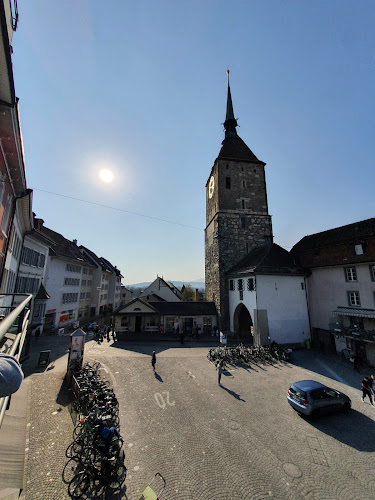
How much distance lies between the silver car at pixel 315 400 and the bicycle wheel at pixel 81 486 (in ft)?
28.9

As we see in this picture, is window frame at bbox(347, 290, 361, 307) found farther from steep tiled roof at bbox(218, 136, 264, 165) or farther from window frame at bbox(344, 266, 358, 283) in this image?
steep tiled roof at bbox(218, 136, 264, 165)

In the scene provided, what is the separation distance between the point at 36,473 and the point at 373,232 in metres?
25.2

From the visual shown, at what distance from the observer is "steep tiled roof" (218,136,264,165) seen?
3462 centimetres

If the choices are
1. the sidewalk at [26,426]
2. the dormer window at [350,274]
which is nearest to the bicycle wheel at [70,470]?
the sidewalk at [26,426]

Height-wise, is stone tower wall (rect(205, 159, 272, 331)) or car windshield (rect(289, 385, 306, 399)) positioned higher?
stone tower wall (rect(205, 159, 272, 331))

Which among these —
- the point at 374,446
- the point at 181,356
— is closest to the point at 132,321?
the point at 181,356

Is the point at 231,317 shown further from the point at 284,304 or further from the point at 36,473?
the point at 36,473

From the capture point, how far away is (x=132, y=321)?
92.5 feet

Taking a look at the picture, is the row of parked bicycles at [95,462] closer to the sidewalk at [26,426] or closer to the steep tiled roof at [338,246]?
the sidewalk at [26,426]

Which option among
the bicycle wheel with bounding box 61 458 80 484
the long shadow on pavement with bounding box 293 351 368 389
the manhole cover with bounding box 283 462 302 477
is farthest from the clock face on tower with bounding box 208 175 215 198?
the bicycle wheel with bounding box 61 458 80 484

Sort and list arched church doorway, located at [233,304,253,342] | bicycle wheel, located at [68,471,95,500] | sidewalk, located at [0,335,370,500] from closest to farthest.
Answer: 1. bicycle wheel, located at [68,471,95,500]
2. sidewalk, located at [0,335,370,500]
3. arched church doorway, located at [233,304,253,342]

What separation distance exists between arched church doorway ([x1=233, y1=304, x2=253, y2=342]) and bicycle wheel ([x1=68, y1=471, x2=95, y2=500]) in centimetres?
2210

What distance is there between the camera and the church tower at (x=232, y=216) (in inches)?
1206

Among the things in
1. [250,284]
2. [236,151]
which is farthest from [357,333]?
[236,151]
